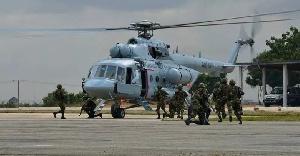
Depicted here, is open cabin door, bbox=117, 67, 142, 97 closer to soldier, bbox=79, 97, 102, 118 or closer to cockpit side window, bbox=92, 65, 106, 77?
cockpit side window, bbox=92, 65, 106, 77

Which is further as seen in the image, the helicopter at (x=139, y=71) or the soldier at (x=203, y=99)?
the helicopter at (x=139, y=71)

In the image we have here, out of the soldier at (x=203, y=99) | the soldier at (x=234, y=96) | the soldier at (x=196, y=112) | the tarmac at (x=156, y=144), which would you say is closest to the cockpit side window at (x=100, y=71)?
the soldier at (x=234, y=96)

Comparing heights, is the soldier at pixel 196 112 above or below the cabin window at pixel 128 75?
below

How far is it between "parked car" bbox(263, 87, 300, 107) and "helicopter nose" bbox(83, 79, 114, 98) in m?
38.9

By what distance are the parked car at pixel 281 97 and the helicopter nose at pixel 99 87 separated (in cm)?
3885

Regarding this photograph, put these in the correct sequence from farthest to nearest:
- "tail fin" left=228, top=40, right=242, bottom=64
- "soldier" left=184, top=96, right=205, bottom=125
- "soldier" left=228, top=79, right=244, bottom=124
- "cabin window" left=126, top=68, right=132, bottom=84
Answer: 1. "tail fin" left=228, top=40, right=242, bottom=64
2. "cabin window" left=126, top=68, right=132, bottom=84
3. "soldier" left=228, top=79, right=244, bottom=124
4. "soldier" left=184, top=96, right=205, bottom=125

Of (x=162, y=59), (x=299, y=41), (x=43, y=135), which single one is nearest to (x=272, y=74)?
(x=299, y=41)

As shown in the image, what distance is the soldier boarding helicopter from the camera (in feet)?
135

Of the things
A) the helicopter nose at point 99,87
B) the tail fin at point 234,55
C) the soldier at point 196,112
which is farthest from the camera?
the tail fin at point 234,55

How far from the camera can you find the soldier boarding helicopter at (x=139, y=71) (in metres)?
41.2

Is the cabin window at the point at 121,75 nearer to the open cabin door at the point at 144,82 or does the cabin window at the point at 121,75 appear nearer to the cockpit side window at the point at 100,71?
the cockpit side window at the point at 100,71

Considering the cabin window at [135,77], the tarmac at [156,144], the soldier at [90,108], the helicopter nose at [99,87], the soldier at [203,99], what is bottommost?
the tarmac at [156,144]

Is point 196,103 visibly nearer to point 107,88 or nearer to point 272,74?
point 107,88

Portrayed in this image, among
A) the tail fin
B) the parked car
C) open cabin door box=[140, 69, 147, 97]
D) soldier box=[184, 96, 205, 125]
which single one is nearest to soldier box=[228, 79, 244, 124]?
soldier box=[184, 96, 205, 125]
